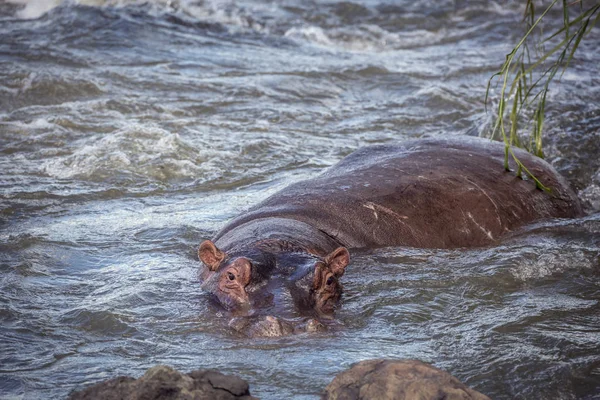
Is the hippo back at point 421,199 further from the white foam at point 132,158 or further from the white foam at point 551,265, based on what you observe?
the white foam at point 132,158

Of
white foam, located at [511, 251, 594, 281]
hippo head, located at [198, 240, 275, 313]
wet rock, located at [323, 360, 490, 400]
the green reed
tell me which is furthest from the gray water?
the green reed

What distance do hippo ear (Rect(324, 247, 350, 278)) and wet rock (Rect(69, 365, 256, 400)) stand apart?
179 centimetres

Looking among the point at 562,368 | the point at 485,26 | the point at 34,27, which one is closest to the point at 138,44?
the point at 34,27

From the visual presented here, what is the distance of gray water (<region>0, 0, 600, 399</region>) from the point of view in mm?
4113

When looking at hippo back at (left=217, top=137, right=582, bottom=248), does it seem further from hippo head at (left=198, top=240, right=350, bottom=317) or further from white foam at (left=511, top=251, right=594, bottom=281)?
hippo head at (left=198, top=240, right=350, bottom=317)

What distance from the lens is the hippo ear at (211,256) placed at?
491cm

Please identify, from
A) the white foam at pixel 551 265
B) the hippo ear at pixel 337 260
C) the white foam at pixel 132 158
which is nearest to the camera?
the hippo ear at pixel 337 260

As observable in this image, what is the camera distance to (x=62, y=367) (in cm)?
397

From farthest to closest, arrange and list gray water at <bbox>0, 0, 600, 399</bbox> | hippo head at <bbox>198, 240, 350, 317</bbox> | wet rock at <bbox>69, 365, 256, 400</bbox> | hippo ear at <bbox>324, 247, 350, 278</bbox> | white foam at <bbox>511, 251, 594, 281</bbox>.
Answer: white foam at <bbox>511, 251, 594, 281</bbox> < hippo ear at <bbox>324, 247, 350, 278</bbox> < hippo head at <bbox>198, 240, 350, 317</bbox> < gray water at <bbox>0, 0, 600, 399</bbox> < wet rock at <bbox>69, 365, 256, 400</bbox>

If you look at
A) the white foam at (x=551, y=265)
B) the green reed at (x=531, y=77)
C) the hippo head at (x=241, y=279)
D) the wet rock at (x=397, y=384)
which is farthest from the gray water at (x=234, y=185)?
the green reed at (x=531, y=77)

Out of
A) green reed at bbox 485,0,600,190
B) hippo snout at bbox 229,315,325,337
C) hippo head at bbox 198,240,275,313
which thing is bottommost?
hippo snout at bbox 229,315,325,337

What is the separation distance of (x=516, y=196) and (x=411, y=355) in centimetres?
285

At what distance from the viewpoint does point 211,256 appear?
4.95 metres

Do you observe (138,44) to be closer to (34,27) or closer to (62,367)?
(34,27)
